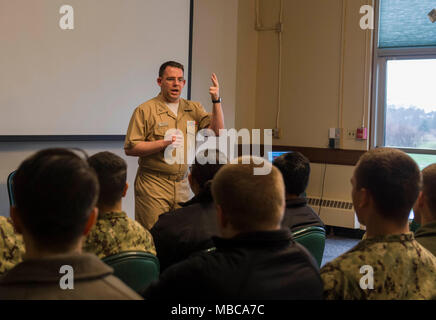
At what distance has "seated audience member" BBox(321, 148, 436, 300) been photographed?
1251 mm

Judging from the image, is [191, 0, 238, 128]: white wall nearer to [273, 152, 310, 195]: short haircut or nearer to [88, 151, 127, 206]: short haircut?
[273, 152, 310, 195]: short haircut

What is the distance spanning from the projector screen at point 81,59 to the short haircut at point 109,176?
163cm

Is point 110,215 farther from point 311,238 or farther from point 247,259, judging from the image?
point 311,238

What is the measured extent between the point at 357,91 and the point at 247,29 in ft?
4.96

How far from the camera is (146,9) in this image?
4.04 meters

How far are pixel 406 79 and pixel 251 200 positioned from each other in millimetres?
4550

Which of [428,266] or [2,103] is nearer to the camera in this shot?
[428,266]

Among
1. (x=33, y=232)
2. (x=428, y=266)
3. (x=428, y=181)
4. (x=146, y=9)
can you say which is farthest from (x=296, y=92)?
(x=33, y=232)

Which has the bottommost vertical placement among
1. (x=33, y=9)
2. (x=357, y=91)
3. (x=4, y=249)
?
(x=4, y=249)
